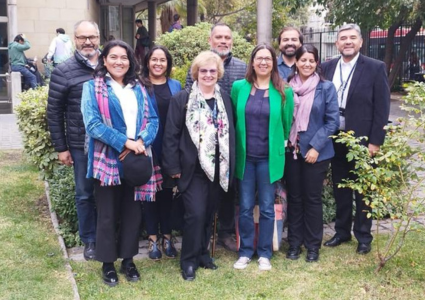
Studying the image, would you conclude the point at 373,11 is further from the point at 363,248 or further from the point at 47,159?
the point at 47,159

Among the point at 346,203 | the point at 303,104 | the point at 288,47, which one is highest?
the point at 288,47

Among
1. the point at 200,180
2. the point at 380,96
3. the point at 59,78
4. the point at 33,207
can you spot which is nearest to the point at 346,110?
the point at 380,96

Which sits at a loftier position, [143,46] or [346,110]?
[143,46]

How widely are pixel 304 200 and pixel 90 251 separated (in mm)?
2050

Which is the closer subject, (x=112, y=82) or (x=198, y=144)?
(x=112, y=82)

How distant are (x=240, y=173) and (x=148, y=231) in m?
1.12

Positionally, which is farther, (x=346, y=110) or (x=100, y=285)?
(x=346, y=110)

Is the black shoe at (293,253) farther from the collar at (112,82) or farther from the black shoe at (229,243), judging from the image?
the collar at (112,82)

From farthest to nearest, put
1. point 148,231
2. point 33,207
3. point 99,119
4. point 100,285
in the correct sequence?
point 33,207
point 148,231
point 100,285
point 99,119

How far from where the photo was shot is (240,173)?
16.3ft

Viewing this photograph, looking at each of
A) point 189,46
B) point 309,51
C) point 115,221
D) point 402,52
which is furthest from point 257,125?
point 402,52

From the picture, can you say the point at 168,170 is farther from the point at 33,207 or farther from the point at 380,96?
the point at 33,207

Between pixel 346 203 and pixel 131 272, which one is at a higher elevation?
pixel 346 203

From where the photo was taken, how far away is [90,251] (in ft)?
17.4
